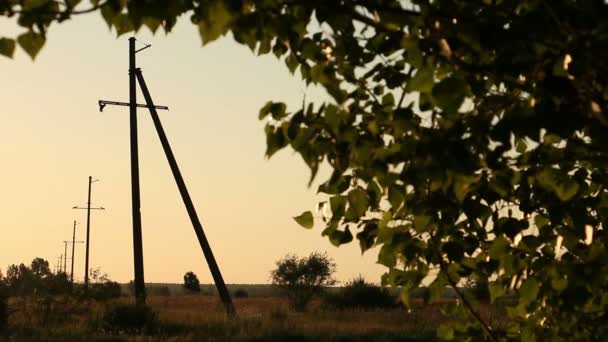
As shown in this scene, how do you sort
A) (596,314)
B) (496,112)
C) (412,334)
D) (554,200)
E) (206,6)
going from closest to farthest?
(206,6) < (496,112) < (554,200) < (596,314) < (412,334)

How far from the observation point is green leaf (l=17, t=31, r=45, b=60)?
12.2ft

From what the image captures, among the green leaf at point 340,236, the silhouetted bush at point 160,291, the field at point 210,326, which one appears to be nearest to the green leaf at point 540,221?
the green leaf at point 340,236

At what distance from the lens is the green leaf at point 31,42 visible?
372 centimetres

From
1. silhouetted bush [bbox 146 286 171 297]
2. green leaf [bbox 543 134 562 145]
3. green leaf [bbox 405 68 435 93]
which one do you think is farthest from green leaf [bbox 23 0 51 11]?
silhouetted bush [bbox 146 286 171 297]

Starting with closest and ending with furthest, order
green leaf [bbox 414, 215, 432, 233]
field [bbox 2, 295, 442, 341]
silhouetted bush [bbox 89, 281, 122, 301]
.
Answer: green leaf [bbox 414, 215, 432, 233] < field [bbox 2, 295, 442, 341] < silhouetted bush [bbox 89, 281, 122, 301]

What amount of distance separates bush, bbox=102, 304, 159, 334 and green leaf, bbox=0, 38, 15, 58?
71.3ft

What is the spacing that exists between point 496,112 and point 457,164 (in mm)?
346

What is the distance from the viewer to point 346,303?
132ft

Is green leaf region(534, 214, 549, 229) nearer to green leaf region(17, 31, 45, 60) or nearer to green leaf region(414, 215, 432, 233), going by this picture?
green leaf region(414, 215, 432, 233)

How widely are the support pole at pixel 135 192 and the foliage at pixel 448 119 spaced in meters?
22.8

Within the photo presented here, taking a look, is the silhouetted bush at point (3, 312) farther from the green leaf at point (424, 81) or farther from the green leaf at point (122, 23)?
the green leaf at point (424, 81)

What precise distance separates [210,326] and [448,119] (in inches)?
856

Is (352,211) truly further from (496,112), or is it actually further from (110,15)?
(110,15)

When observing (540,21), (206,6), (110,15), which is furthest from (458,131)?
(110,15)
